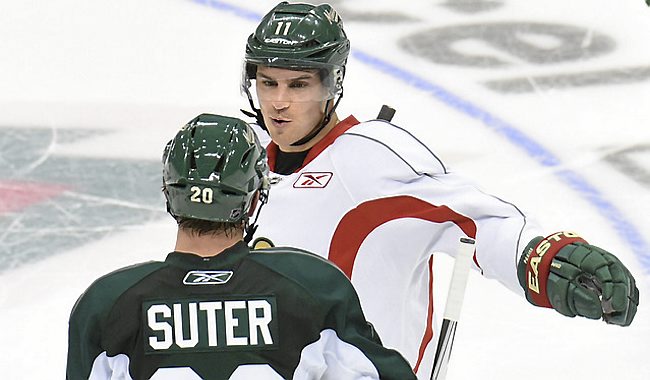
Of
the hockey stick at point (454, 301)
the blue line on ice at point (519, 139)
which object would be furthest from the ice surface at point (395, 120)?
the hockey stick at point (454, 301)

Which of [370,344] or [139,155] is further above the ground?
[370,344]

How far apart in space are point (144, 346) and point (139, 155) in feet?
11.2

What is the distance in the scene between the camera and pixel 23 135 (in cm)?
565

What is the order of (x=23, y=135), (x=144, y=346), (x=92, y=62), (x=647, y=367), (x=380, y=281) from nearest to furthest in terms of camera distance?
(x=144, y=346), (x=380, y=281), (x=647, y=367), (x=23, y=135), (x=92, y=62)

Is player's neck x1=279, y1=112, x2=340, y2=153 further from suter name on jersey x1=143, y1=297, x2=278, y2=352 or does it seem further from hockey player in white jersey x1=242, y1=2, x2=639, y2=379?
suter name on jersey x1=143, y1=297, x2=278, y2=352

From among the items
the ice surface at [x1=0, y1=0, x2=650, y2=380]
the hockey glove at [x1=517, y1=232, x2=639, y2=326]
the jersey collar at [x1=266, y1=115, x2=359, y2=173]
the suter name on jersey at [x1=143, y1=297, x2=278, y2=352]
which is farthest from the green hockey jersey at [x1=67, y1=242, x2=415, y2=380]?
the ice surface at [x1=0, y1=0, x2=650, y2=380]

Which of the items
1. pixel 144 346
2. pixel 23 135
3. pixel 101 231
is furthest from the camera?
pixel 23 135

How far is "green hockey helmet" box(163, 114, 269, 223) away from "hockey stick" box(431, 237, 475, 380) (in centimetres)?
61

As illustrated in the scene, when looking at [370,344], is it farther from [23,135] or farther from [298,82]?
[23,135]

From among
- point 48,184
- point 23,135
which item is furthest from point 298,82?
point 23,135

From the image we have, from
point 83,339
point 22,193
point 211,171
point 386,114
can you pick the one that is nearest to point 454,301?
point 386,114

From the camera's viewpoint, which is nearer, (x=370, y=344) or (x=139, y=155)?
(x=370, y=344)

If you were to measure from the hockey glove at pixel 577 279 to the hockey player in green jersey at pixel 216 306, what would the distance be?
1.95ft

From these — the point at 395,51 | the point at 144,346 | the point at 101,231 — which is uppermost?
the point at 144,346
